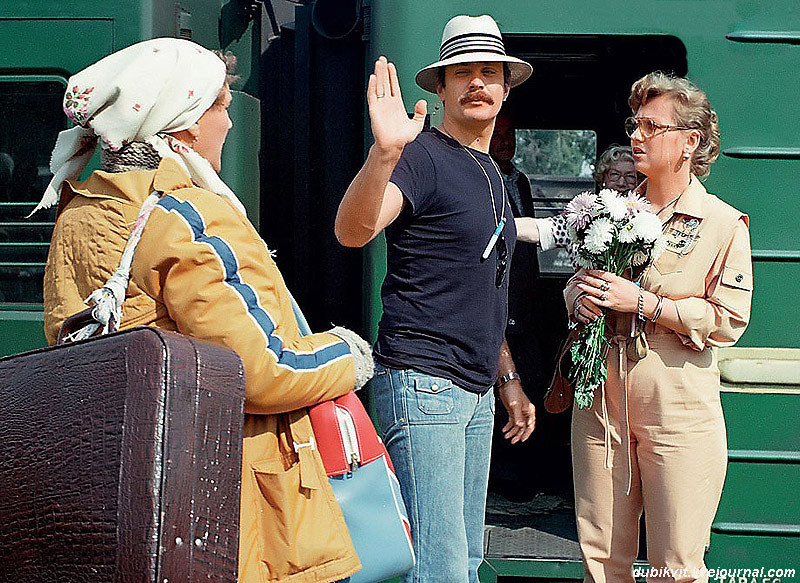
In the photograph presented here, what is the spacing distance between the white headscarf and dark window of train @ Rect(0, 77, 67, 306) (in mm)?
1498

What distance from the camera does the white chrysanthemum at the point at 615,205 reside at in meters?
2.60

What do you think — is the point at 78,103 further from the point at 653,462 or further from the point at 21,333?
the point at 653,462

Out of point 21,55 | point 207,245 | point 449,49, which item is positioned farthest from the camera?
point 21,55

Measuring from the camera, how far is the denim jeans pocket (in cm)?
224

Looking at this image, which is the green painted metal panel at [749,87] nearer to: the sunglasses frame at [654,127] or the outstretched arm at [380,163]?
the sunglasses frame at [654,127]

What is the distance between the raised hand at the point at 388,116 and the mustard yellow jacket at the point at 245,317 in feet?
1.36

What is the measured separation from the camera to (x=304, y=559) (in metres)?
1.68

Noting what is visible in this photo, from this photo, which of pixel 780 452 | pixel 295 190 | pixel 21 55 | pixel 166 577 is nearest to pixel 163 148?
pixel 166 577

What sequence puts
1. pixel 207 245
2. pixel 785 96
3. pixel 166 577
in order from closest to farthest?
pixel 166 577 → pixel 207 245 → pixel 785 96

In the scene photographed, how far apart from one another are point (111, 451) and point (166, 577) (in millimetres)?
157

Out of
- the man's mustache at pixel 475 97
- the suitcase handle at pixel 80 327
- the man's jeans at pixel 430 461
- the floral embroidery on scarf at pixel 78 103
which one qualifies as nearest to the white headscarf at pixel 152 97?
the floral embroidery on scarf at pixel 78 103

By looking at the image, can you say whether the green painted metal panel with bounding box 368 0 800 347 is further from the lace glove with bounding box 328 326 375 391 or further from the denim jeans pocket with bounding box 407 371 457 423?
the lace glove with bounding box 328 326 375 391

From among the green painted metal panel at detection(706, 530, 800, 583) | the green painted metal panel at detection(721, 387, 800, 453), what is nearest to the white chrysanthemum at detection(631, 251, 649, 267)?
the green painted metal panel at detection(721, 387, 800, 453)

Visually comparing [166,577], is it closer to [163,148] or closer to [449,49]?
[163,148]
